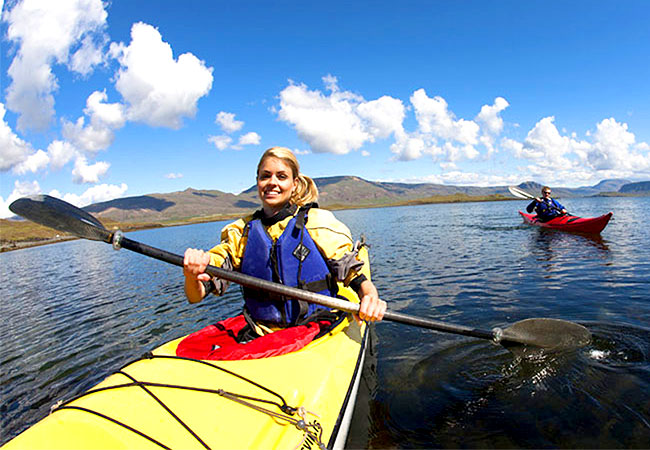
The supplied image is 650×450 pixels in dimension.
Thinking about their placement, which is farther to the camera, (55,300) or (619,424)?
(55,300)

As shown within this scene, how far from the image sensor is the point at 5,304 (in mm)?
15586

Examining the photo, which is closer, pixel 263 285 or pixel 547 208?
pixel 263 285

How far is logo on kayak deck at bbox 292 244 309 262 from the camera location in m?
4.20

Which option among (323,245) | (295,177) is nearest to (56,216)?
(295,177)

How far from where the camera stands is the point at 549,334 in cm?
553

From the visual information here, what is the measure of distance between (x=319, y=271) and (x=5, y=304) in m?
19.6

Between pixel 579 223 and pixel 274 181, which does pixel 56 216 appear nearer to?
pixel 274 181

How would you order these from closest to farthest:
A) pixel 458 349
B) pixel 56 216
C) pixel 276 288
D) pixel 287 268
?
pixel 276 288 < pixel 287 268 < pixel 56 216 < pixel 458 349

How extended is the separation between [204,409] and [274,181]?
2.65m

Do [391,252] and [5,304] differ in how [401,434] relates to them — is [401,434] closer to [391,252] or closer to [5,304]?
[391,252]

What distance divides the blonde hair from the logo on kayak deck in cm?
70

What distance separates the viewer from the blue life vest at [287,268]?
4.20 m

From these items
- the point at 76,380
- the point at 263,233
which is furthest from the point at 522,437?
the point at 76,380

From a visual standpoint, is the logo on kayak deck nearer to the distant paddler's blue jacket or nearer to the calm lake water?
the calm lake water
